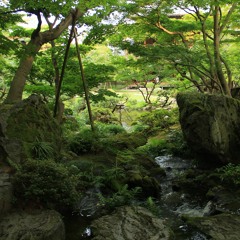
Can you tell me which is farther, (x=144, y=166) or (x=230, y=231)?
(x=144, y=166)

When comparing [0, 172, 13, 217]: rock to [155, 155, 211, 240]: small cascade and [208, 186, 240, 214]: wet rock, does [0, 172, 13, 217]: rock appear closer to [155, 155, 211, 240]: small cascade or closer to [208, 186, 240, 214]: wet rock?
[155, 155, 211, 240]: small cascade

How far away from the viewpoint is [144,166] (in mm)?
9742

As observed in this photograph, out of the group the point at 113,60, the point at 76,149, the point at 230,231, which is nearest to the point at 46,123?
the point at 76,149

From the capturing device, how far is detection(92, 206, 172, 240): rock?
5.01 m

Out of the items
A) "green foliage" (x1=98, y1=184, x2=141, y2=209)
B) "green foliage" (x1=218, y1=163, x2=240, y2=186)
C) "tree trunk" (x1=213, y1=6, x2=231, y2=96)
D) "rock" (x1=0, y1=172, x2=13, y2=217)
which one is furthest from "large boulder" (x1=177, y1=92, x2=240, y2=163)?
"rock" (x1=0, y1=172, x2=13, y2=217)

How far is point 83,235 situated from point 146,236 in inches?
51.1

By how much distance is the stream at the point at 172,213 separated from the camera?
18.1 ft

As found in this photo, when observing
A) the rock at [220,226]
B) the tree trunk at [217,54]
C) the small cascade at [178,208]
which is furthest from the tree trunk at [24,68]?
the rock at [220,226]

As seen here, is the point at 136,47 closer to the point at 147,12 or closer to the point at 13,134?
the point at 147,12

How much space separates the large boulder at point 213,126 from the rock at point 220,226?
10.8ft

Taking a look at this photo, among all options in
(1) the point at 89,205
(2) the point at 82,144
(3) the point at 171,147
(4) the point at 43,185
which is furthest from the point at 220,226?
(3) the point at 171,147

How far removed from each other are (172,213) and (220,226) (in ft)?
4.87

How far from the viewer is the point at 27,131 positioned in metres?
6.98

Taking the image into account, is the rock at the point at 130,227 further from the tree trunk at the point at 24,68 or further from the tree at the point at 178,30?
the tree at the point at 178,30
